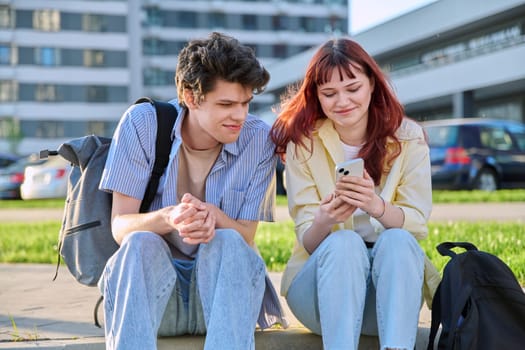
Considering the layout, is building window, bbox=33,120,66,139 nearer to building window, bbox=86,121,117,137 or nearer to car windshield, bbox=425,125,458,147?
building window, bbox=86,121,117,137

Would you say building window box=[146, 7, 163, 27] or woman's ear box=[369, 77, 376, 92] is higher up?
building window box=[146, 7, 163, 27]

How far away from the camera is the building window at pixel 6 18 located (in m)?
60.7

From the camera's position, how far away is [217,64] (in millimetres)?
3455

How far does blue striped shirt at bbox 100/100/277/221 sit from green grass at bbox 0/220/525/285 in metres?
1.69

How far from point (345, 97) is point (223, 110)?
24.2 inches

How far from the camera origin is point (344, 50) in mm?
3766

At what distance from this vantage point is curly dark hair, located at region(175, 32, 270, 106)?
11.4ft

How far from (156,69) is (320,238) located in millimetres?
64792

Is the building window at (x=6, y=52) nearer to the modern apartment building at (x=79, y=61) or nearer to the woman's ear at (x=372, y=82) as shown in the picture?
the modern apartment building at (x=79, y=61)

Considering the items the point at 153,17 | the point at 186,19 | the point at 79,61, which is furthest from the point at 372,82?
the point at 186,19

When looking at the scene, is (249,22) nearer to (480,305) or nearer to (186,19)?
(186,19)

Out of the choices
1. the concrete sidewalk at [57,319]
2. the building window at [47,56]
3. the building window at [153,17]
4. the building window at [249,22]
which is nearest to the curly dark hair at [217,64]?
the concrete sidewalk at [57,319]

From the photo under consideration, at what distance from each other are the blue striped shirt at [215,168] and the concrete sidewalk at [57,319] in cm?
63

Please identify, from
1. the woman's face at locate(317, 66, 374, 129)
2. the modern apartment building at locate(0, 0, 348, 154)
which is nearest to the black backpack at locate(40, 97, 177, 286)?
the woman's face at locate(317, 66, 374, 129)
